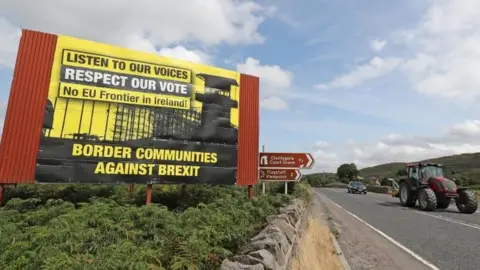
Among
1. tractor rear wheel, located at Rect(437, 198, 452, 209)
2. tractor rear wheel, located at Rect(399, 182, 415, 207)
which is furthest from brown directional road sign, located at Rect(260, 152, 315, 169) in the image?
tractor rear wheel, located at Rect(399, 182, 415, 207)

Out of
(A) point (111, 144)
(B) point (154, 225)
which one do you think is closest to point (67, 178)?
(A) point (111, 144)

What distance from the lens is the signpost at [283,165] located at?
1678cm

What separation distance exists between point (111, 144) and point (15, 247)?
5.88 m

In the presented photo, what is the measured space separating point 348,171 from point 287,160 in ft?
386

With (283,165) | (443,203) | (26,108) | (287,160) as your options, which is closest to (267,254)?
(26,108)

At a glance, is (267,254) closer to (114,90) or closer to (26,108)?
(114,90)

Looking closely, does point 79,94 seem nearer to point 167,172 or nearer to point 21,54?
point 21,54

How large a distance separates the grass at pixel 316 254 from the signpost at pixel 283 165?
6570 mm

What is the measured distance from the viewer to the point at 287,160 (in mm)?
17125

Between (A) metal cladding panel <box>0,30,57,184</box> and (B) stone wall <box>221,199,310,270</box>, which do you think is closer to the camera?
(B) stone wall <box>221,199,310,270</box>

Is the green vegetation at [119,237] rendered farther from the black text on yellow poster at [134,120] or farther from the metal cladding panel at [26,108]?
the black text on yellow poster at [134,120]

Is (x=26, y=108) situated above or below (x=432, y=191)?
above

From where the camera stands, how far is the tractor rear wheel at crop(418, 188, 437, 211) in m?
19.6

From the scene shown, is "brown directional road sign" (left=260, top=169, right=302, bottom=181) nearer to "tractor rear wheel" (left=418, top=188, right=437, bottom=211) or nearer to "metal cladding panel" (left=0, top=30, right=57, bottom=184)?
"tractor rear wheel" (left=418, top=188, right=437, bottom=211)
